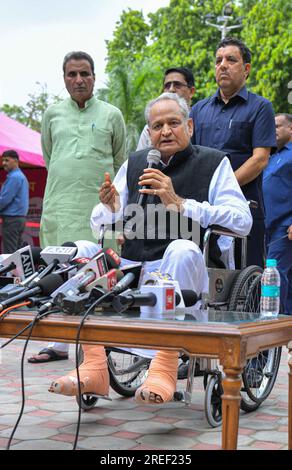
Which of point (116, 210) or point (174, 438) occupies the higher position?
point (116, 210)

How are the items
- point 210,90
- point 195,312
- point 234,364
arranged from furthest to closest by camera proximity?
point 210,90
point 195,312
point 234,364

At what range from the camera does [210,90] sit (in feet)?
74.7

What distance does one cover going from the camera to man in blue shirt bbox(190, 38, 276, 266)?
14.0ft

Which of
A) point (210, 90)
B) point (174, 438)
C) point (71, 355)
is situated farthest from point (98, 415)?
point (210, 90)

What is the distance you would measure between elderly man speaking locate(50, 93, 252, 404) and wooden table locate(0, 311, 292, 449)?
0.66 meters

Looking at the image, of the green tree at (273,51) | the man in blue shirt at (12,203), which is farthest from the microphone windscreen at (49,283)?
the green tree at (273,51)

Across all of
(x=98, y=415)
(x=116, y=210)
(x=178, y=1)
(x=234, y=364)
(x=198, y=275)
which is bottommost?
(x=98, y=415)

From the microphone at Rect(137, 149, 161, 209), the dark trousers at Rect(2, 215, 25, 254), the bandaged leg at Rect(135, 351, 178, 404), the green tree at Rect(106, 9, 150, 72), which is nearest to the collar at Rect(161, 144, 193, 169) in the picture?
the microphone at Rect(137, 149, 161, 209)

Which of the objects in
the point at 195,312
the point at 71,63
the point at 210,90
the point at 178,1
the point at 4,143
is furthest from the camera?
the point at 178,1

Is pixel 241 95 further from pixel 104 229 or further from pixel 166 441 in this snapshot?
pixel 166 441

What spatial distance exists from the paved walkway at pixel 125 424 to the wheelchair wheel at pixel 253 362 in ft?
0.22

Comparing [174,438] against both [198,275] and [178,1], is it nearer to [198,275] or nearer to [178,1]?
[198,275]

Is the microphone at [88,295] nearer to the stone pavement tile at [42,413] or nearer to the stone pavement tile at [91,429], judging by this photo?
the stone pavement tile at [91,429]
